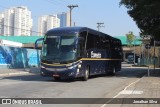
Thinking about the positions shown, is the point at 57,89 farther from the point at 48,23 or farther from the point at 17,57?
the point at 48,23

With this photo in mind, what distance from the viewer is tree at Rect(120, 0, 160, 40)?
32669 millimetres

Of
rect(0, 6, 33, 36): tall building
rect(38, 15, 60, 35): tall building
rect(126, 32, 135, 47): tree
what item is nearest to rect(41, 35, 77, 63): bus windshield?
rect(0, 6, 33, 36): tall building

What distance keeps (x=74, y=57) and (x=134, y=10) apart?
44.6 ft

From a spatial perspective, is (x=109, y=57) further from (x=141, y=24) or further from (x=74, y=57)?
(x=74, y=57)

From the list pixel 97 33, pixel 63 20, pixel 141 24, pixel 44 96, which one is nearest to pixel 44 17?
pixel 63 20

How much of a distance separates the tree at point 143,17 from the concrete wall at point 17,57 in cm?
1473

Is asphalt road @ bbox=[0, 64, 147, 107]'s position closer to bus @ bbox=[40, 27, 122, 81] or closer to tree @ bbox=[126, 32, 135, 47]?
bus @ bbox=[40, 27, 122, 81]

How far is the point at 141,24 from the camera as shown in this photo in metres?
38.0

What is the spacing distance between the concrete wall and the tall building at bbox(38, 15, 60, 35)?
130 feet

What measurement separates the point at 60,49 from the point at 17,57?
23383 millimetres

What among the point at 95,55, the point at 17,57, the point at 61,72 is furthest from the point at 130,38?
the point at 61,72

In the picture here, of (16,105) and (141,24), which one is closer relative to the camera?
(16,105)

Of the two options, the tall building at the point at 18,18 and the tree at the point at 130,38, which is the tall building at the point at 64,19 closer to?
the tall building at the point at 18,18

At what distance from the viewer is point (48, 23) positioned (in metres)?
93.1
